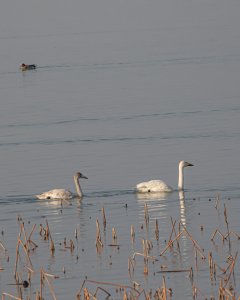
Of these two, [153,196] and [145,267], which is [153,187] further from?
[145,267]

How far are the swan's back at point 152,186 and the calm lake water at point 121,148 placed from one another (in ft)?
0.89

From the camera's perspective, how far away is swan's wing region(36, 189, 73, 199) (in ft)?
97.9

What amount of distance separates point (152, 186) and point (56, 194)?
2.67 m

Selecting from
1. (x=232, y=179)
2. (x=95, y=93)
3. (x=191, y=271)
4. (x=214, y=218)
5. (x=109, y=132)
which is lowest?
(x=191, y=271)

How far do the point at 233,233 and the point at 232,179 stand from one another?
9490 millimetres

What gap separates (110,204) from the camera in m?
29.1

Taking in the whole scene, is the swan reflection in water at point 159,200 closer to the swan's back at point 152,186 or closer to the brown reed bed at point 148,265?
the swan's back at point 152,186

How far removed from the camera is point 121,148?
39.0 metres

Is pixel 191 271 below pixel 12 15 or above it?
below

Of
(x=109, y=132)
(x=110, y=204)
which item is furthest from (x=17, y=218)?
(x=109, y=132)

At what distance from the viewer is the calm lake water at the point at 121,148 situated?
69.8 feet

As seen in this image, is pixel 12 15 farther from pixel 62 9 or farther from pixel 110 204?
pixel 110 204

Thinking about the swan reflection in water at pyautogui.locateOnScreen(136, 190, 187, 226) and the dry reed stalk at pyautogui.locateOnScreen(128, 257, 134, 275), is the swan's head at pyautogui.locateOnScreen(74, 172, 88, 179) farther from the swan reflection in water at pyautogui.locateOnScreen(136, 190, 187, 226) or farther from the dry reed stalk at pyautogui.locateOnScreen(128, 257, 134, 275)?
the dry reed stalk at pyautogui.locateOnScreen(128, 257, 134, 275)

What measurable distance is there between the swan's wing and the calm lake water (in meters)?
0.22
